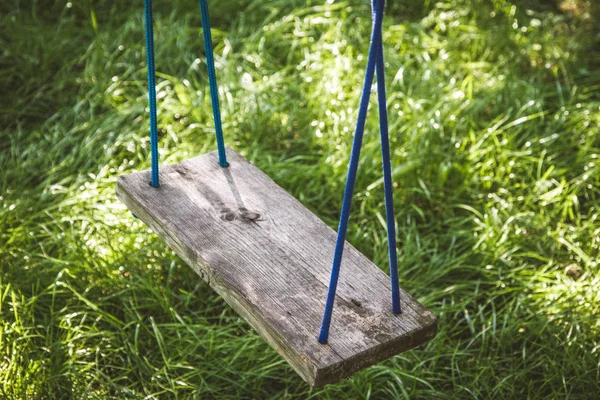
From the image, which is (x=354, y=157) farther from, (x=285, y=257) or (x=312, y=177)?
(x=312, y=177)

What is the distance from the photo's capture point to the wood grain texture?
5.37 ft

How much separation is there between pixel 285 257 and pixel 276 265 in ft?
0.13

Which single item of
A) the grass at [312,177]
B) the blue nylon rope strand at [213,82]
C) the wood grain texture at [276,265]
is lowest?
the grass at [312,177]

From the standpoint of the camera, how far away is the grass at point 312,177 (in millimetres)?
2484

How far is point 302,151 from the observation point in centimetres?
340

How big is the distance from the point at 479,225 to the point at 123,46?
191cm

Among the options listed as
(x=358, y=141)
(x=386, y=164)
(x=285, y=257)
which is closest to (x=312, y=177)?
(x=285, y=257)

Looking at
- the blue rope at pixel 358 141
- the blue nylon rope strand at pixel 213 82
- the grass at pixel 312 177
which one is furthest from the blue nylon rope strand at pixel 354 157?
the grass at pixel 312 177

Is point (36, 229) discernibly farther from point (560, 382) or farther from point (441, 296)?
point (560, 382)

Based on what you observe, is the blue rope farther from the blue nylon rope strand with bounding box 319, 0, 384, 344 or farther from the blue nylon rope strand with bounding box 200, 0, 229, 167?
the blue nylon rope strand with bounding box 200, 0, 229, 167

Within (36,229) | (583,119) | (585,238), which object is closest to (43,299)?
(36,229)

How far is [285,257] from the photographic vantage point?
186 cm

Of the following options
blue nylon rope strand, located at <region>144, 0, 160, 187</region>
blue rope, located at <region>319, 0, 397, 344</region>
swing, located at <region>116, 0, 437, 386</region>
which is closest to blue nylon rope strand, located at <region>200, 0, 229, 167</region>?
swing, located at <region>116, 0, 437, 386</region>

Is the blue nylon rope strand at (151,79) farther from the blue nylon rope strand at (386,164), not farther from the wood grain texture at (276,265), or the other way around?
the blue nylon rope strand at (386,164)
